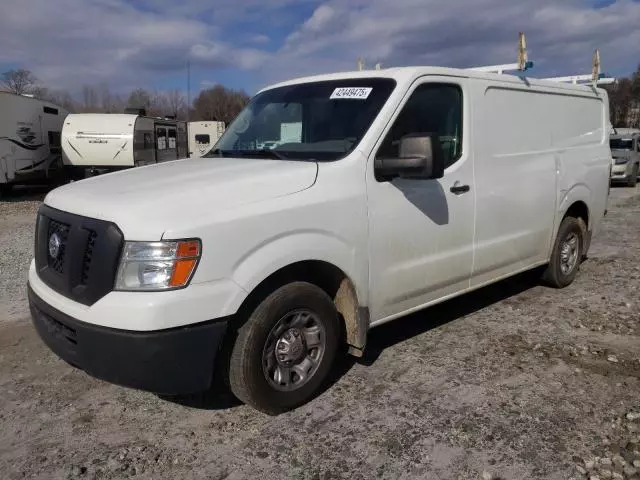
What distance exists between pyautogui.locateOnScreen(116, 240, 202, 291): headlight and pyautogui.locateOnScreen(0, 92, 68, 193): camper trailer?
16.0m

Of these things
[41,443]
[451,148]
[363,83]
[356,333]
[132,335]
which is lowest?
[41,443]

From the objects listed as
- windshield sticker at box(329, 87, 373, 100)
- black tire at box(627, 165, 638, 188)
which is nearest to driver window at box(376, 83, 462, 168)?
windshield sticker at box(329, 87, 373, 100)

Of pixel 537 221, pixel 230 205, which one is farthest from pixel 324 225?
pixel 537 221

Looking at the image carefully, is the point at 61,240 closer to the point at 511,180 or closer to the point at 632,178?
the point at 511,180

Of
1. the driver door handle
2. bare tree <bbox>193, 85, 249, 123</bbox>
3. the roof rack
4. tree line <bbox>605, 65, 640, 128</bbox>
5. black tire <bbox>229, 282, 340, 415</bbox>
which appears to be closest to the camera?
black tire <bbox>229, 282, 340, 415</bbox>

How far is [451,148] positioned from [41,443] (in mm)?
3431

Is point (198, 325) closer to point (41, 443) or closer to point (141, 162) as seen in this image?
point (41, 443)

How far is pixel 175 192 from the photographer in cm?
309

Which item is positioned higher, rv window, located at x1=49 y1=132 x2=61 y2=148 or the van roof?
the van roof

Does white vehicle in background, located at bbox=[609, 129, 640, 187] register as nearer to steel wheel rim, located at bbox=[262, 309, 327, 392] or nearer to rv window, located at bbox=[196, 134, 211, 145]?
steel wheel rim, located at bbox=[262, 309, 327, 392]

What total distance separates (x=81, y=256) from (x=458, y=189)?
271 centimetres

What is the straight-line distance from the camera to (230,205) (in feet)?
10.00

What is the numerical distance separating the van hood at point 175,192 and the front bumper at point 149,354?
509 millimetres

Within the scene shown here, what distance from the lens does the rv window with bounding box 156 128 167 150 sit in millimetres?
20656
